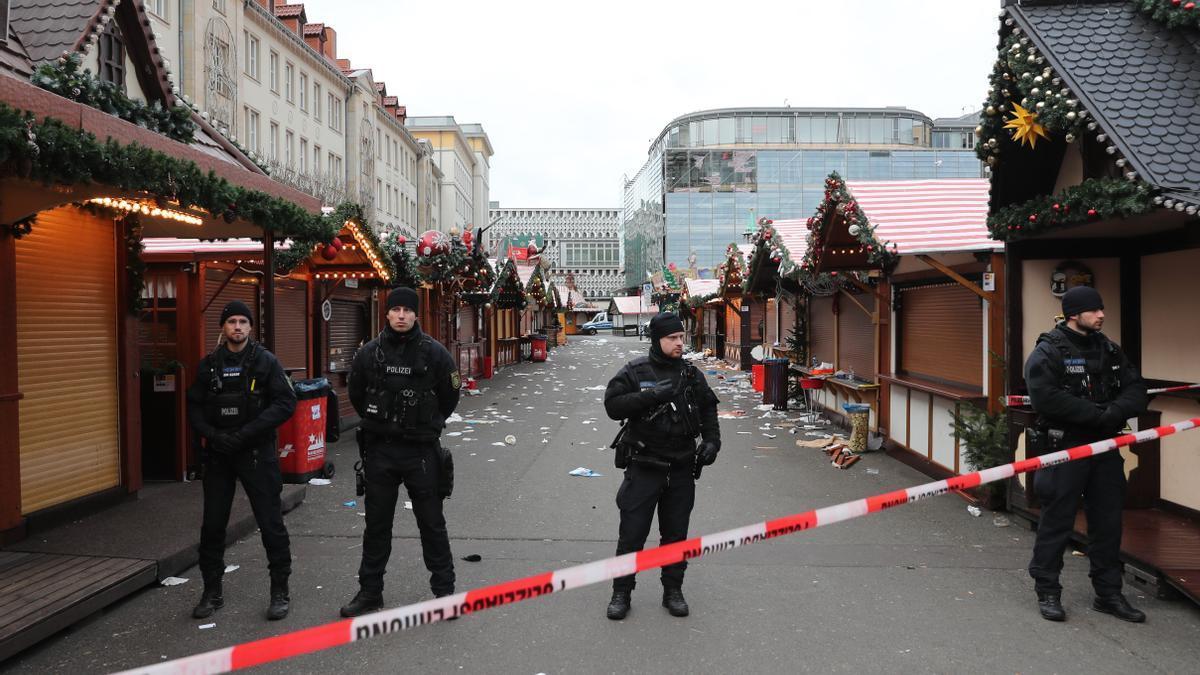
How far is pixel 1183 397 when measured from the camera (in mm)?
6543

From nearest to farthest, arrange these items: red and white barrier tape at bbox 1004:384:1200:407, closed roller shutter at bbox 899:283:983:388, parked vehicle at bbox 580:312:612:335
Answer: red and white barrier tape at bbox 1004:384:1200:407 → closed roller shutter at bbox 899:283:983:388 → parked vehicle at bbox 580:312:612:335

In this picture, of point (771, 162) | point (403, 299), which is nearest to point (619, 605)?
point (403, 299)

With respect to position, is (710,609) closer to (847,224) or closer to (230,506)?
(230,506)

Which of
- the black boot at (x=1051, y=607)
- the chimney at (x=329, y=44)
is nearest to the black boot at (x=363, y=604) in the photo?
the black boot at (x=1051, y=607)

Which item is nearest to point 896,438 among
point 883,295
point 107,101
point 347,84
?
point 883,295

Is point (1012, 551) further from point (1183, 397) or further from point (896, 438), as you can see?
point (896, 438)

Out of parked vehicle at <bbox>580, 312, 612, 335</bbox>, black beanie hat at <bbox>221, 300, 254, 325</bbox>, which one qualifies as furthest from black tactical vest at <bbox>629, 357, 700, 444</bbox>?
parked vehicle at <bbox>580, 312, 612, 335</bbox>

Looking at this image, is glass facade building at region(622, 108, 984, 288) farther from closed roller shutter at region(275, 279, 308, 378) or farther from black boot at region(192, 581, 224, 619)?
black boot at region(192, 581, 224, 619)

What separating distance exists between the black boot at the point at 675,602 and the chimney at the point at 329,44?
41.7m

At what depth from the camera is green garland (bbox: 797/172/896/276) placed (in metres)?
8.77

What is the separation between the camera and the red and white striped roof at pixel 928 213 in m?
8.37

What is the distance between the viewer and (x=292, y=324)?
12.0m

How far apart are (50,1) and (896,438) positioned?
34.2 feet

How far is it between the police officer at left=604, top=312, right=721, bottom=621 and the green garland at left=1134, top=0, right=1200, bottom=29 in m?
5.11
